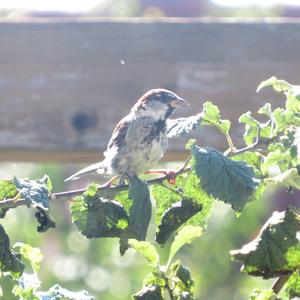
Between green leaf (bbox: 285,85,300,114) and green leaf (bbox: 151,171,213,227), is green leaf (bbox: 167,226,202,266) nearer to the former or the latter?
green leaf (bbox: 151,171,213,227)

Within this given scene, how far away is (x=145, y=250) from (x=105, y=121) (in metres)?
0.94

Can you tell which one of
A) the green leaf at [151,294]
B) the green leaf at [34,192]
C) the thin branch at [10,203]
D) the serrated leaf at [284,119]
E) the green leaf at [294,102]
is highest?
the green leaf at [294,102]

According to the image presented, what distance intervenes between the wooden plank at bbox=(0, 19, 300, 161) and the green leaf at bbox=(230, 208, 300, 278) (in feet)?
2.95

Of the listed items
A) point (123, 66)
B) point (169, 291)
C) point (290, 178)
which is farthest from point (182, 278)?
point (123, 66)

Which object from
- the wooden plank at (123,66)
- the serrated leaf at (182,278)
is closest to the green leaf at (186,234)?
the serrated leaf at (182,278)

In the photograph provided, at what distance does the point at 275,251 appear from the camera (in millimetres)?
1073

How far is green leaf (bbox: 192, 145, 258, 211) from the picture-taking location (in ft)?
3.49

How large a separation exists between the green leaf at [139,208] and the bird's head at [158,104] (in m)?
0.64

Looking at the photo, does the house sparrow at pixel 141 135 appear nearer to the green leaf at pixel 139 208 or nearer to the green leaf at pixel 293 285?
the green leaf at pixel 139 208

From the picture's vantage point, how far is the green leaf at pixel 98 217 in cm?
110

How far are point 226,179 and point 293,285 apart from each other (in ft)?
0.43

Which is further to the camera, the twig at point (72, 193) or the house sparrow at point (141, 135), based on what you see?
the house sparrow at point (141, 135)

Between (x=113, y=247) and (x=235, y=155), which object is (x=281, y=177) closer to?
(x=235, y=155)

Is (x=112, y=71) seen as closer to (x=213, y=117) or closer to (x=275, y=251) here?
(x=213, y=117)
